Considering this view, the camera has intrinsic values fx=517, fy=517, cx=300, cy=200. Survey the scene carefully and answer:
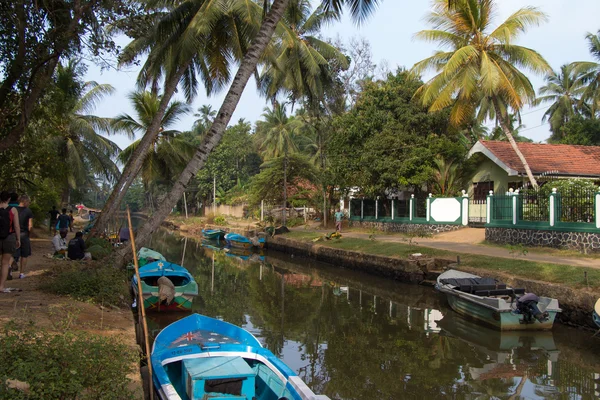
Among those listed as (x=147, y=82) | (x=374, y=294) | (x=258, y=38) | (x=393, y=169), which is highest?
(x=147, y=82)

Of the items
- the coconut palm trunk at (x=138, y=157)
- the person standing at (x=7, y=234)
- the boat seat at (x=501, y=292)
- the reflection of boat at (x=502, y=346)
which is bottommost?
the reflection of boat at (x=502, y=346)

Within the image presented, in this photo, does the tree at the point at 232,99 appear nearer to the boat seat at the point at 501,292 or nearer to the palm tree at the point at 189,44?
the palm tree at the point at 189,44

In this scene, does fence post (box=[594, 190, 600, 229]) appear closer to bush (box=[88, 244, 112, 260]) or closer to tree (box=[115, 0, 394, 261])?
tree (box=[115, 0, 394, 261])

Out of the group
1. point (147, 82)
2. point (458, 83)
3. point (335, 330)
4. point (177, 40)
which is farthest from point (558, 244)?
point (147, 82)

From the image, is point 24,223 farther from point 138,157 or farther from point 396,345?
point 396,345

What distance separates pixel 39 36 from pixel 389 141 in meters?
18.0

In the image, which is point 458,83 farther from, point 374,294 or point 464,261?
point 374,294

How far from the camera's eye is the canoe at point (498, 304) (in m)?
10.6

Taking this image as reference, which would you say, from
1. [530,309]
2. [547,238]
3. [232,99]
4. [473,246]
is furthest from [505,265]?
[232,99]

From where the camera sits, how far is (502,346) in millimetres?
10016

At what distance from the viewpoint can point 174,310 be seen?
12.2 meters

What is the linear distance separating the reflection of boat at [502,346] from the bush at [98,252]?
865 centimetres

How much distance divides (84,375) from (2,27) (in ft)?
26.9

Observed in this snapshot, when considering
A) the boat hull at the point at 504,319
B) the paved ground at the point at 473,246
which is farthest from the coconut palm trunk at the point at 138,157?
the paved ground at the point at 473,246
